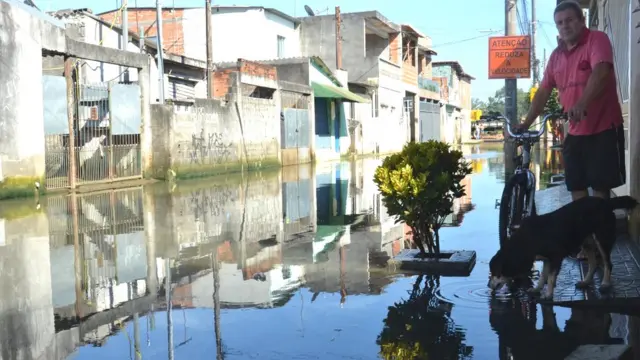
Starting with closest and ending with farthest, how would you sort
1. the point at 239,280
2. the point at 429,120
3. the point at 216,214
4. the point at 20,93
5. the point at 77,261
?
1. the point at 239,280
2. the point at 77,261
3. the point at 216,214
4. the point at 20,93
5. the point at 429,120

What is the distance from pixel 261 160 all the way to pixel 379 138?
59.1 feet

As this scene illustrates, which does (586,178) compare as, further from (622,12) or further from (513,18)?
(513,18)

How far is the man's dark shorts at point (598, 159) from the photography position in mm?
5637

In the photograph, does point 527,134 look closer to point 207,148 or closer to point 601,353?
point 601,353

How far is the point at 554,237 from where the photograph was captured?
507 centimetres

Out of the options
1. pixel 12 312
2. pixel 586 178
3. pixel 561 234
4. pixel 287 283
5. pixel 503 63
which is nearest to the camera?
pixel 561 234

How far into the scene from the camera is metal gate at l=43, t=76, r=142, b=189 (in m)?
17.1

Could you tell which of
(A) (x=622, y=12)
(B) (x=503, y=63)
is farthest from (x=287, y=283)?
(B) (x=503, y=63)

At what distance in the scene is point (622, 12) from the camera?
8.41 meters

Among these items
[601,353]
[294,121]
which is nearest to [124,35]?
[294,121]

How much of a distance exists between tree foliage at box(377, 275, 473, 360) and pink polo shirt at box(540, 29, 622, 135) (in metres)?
1.79

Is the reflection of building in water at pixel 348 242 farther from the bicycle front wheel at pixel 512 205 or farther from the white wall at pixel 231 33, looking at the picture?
the white wall at pixel 231 33

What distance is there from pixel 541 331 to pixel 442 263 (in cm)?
217

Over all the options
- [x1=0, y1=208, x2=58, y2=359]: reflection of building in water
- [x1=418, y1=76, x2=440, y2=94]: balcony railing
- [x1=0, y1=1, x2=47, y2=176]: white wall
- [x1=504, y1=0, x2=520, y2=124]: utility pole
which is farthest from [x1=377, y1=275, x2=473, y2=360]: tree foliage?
[x1=418, y1=76, x2=440, y2=94]: balcony railing
